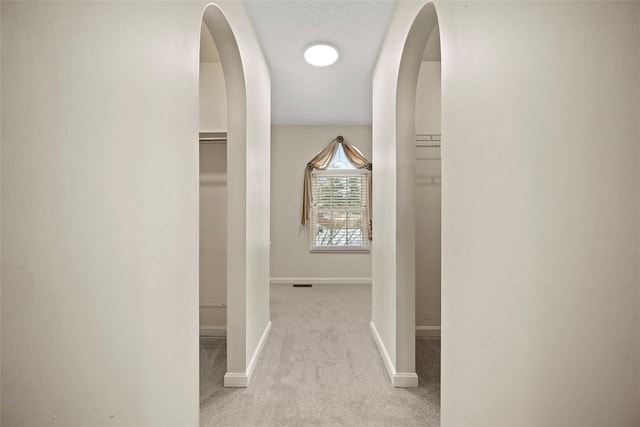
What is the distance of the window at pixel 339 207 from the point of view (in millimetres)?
5797

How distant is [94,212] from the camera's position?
0.75 meters

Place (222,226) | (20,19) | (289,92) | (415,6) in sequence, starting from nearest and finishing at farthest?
(20,19) → (415,6) → (222,226) → (289,92)

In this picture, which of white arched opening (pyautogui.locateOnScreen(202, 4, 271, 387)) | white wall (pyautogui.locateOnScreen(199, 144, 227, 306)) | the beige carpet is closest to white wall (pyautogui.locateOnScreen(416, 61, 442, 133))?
white arched opening (pyautogui.locateOnScreen(202, 4, 271, 387))

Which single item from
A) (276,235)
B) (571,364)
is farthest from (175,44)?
(276,235)

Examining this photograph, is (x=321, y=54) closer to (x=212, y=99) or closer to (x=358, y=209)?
(x=212, y=99)

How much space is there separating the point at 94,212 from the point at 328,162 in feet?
16.7

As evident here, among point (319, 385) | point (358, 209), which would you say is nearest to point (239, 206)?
point (319, 385)

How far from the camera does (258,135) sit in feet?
9.01

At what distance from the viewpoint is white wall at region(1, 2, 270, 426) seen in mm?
606

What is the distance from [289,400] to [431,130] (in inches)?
101

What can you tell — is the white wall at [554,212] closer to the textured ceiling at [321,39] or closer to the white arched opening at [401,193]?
the white arched opening at [401,193]

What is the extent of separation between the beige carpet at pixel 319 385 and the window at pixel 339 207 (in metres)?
2.40

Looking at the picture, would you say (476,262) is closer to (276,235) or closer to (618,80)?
(618,80)

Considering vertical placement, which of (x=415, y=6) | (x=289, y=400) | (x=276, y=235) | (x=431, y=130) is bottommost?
(x=289, y=400)
